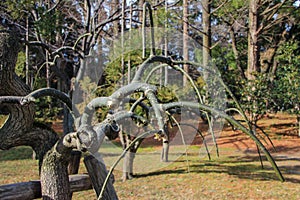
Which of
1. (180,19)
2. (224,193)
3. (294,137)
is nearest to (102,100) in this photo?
(224,193)

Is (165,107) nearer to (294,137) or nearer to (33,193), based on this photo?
(33,193)

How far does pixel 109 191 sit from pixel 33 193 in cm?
48

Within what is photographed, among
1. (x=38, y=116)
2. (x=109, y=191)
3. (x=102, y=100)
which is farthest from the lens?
(x=38, y=116)

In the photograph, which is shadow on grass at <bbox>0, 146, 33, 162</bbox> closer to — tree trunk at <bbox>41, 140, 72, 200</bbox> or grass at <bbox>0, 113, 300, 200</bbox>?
grass at <bbox>0, 113, 300, 200</bbox>

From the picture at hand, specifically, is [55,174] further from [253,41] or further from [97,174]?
[253,41]

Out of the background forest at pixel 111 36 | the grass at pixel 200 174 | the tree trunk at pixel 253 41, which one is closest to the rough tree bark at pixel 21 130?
the grass at pixel 200 174

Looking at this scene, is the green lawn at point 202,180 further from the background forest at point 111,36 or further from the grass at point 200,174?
the background forest at point 111,36

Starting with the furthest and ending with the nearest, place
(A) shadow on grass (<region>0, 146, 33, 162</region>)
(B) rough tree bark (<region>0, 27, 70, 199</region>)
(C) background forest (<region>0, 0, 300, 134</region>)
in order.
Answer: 1. (A) shadow on grass (<region>0, 146, 33, 162</region>)
2. (C) background forest (<region>0, 0, 300, 134</region>)
3. (B) rough tree bark (<region>0, 27, 70, 199</region>)

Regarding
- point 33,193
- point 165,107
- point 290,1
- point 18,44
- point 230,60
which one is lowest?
point 33,193

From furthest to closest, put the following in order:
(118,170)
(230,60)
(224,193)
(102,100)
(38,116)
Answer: (230,60) → (38,116) → (118,170) → (224,193) → (102,100)

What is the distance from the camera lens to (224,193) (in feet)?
12.5

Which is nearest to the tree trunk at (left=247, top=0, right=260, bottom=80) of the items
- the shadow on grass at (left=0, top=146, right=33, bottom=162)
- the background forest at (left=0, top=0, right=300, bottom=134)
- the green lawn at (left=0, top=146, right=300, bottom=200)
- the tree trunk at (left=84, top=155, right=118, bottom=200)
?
the background forest at (left=0, top=0, right=300, bottom=134)

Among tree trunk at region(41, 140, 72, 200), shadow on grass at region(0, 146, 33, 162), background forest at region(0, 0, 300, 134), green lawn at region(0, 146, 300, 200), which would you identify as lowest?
green lawn at region(0, 146, 300, 200)

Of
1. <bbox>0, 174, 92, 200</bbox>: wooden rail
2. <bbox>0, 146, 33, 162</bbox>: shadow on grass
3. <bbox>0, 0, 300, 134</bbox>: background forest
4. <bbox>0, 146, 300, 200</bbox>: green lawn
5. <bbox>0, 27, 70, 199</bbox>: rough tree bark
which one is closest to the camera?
<bbox>0, 27, 70, 199</bbox>: rough tree bark
